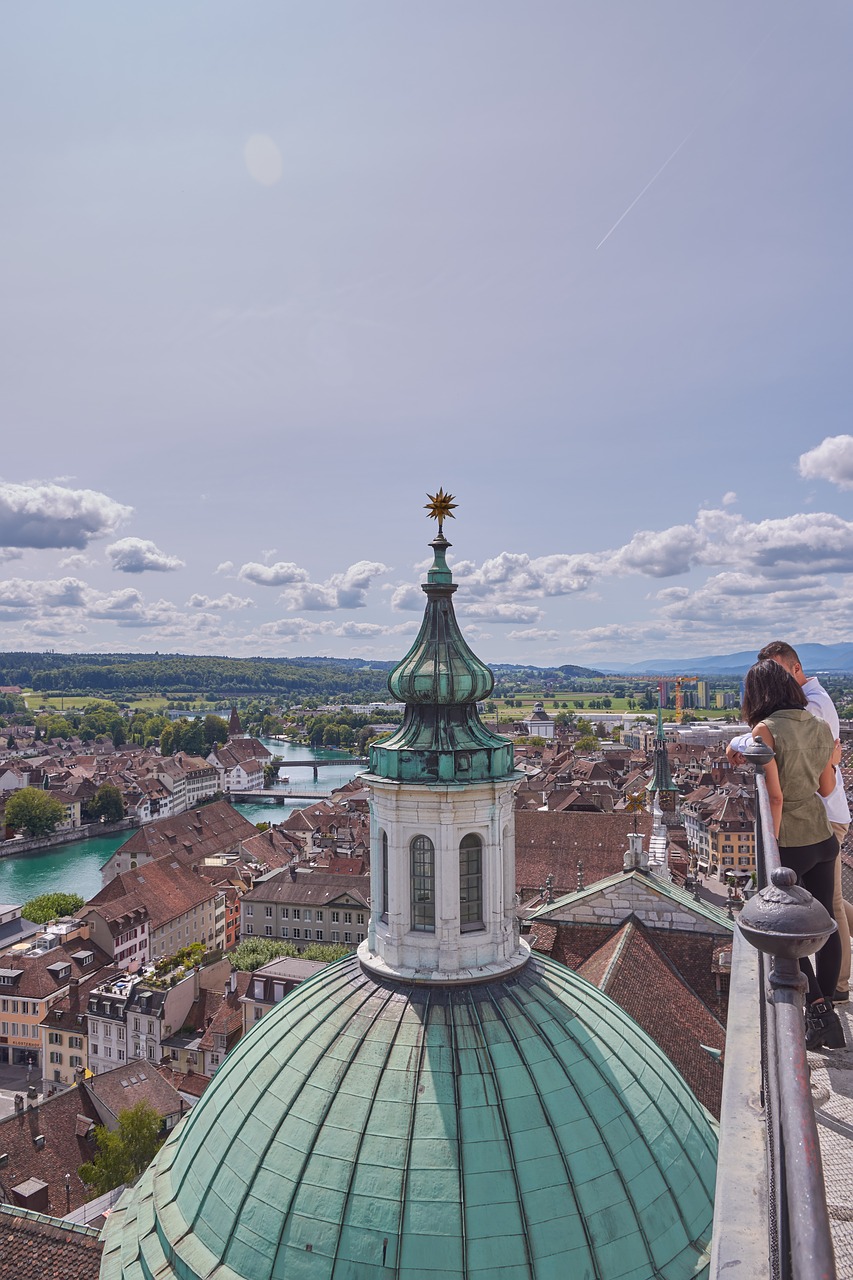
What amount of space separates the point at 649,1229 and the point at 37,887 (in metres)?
76.3

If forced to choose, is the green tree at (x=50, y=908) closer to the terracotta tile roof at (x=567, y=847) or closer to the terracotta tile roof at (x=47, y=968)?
the terracotta tile roof at (x=47, y=968)

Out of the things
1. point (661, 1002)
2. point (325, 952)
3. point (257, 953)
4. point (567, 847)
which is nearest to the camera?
point (661, 1002)

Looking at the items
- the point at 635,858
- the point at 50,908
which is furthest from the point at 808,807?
the point at 50,908

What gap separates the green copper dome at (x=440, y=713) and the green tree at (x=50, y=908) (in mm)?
51471

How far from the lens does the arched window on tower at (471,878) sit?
9.52 meters

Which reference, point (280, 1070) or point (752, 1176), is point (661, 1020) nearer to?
point (280, 1070)

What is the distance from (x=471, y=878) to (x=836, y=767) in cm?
508

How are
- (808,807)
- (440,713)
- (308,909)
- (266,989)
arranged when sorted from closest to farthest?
(808,807) < (440,713) < (266,989) < (308,909)

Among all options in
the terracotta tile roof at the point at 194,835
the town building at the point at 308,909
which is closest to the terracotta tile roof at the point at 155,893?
the town building at the point at 308,909

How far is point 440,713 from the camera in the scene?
9383 millimetres

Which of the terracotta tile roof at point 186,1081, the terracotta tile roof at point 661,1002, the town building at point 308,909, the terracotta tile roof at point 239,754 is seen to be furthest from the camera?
the terracotta tile roof at point 239,754

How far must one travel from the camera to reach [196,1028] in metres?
37.9

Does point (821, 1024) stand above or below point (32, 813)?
above

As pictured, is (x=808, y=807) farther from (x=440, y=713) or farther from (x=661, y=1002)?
(x=661, y=1002)
